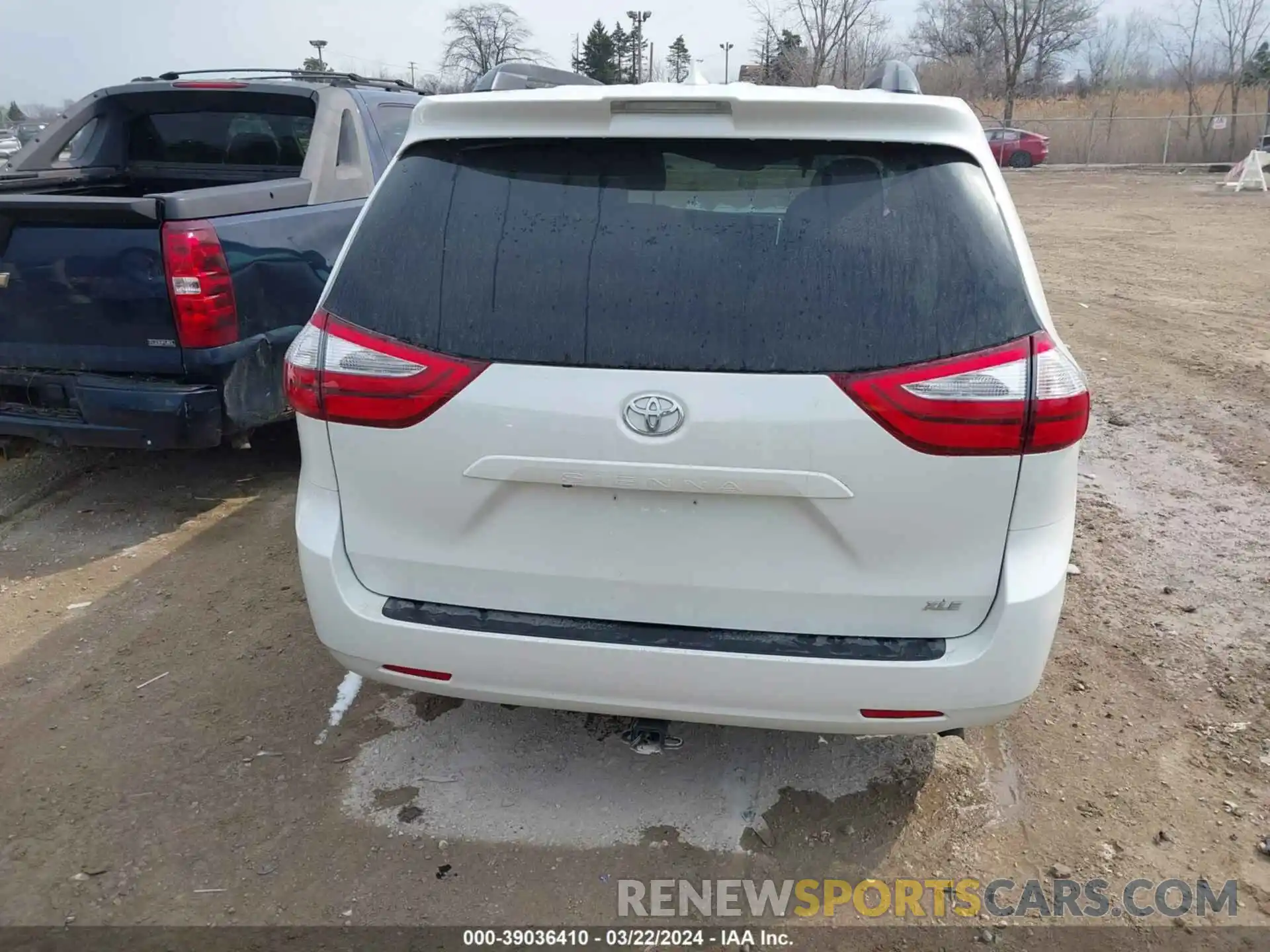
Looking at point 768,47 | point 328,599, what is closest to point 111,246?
point 328,599

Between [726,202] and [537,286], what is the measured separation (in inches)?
19.4

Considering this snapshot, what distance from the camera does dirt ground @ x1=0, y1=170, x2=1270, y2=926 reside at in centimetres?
263

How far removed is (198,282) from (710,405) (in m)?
3.16

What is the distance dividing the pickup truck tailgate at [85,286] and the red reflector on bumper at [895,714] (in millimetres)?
3592

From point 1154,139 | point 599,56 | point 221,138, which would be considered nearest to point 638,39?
point 599,56

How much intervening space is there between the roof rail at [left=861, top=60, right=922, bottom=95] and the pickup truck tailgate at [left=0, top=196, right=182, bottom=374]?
310 centimetres

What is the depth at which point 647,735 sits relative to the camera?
114 inches

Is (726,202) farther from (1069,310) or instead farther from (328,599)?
(1069,310)

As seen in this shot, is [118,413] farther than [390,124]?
No

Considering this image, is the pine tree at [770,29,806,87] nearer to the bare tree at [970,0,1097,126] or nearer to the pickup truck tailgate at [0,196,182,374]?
the bare tree at [970,0,1097,126]

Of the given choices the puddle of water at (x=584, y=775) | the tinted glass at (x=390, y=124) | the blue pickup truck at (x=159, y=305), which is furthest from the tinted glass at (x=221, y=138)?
the puddle of water at (x=584, y=775)

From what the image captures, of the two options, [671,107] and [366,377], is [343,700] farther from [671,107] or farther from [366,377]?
[671,107]

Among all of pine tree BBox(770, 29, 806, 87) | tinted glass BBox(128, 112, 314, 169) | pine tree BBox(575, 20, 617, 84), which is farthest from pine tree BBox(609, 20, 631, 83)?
tinted glass BBox(128, 112, 314, 169)

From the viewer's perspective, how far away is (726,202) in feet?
7.48
